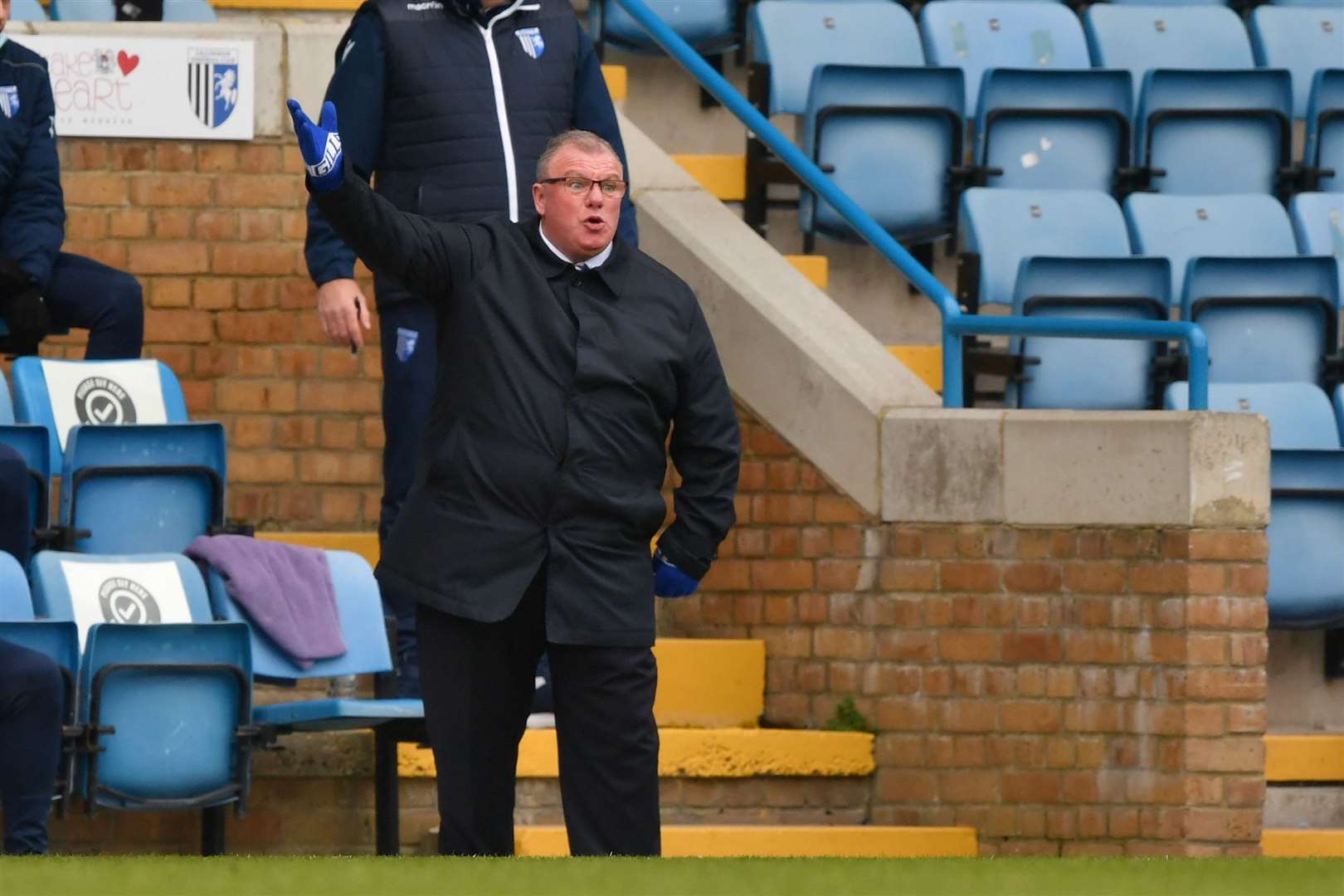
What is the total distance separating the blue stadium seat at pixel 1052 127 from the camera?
25.9 feet

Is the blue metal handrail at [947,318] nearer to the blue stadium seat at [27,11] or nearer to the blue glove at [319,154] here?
the blue stadium seat at [27,11]

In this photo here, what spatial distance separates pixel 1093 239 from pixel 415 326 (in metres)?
2.41

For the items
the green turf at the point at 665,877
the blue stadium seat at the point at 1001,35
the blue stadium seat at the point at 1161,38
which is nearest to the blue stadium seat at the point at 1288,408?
the blue stadium seat at the point at 1001,35

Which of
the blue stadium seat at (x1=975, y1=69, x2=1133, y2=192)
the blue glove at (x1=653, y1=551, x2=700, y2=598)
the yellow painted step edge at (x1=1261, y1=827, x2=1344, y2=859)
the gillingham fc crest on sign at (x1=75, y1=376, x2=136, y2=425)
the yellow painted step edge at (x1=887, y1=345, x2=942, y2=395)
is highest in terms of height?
the blue stadium seat at (x1=975, y1=69, x2=1133, y2=192)

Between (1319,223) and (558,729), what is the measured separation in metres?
4.04

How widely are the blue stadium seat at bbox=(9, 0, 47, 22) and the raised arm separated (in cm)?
346

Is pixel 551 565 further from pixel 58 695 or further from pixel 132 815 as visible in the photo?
pixel 132 815

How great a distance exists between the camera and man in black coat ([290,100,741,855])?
4664 mm

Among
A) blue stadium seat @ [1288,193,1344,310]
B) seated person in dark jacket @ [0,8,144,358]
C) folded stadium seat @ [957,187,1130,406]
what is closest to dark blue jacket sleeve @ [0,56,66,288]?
seated person in dark jacket @ [0,8,144,358]

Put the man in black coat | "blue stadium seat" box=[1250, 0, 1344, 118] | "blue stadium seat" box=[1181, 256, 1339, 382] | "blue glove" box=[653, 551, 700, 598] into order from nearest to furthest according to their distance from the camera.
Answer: the man in black coat
"blue glove" box=[653, 551, 700, 598]
"blue stadium seat" box=[1181, 256, 1339, 382]
"blue stadium seat" box=[1250, 0, 1344, 118]

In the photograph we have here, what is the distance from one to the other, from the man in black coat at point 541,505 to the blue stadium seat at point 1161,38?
440cm

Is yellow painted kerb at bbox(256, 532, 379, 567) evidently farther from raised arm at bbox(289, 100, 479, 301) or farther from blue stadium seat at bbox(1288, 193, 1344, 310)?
blue stadium seat at bbox(1288, 193, 1344, 310)

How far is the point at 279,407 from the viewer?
7547 millimetres

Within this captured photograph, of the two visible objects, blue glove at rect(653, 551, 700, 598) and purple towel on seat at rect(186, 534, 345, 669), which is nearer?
blue glove at rect(653, 551, 700, 598)
